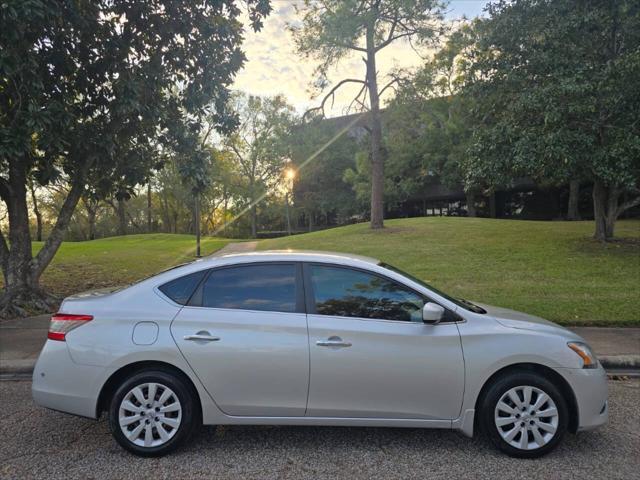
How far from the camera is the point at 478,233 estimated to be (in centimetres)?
1859

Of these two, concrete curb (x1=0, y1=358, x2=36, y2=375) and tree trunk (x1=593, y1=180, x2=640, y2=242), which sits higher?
tree trunk (x1=593, y1=180, x2=640, y2=242)

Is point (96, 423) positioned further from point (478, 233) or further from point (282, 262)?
point (478, 233)

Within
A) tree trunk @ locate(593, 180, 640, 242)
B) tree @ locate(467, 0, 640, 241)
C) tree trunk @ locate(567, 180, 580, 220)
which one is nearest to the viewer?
tree @ locate(467, 0, 640, 241)

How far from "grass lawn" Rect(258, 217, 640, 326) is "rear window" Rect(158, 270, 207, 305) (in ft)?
20.5

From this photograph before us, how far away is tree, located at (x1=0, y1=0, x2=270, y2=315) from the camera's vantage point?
7.65 metres

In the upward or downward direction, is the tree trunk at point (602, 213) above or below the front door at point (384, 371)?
above

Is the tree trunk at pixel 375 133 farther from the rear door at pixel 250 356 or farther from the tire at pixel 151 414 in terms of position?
the tire at pixel 151 414

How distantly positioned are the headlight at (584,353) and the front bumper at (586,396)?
6 cm

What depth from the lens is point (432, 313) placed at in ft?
11.3

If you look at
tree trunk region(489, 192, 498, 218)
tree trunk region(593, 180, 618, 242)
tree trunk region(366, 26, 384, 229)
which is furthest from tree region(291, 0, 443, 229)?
tree trunk region(489, 192, 498, 218)

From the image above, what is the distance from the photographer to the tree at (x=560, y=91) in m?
10.8

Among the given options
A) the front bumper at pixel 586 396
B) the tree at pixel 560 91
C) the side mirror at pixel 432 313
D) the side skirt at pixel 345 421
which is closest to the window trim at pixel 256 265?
the side skirt at pixel 345 421

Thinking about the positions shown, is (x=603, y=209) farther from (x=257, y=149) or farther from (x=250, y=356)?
(x=257, y=149)

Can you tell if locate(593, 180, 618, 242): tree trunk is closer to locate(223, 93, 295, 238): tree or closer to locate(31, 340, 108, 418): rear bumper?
locate(31, 340, 108, 418): rear bumper
